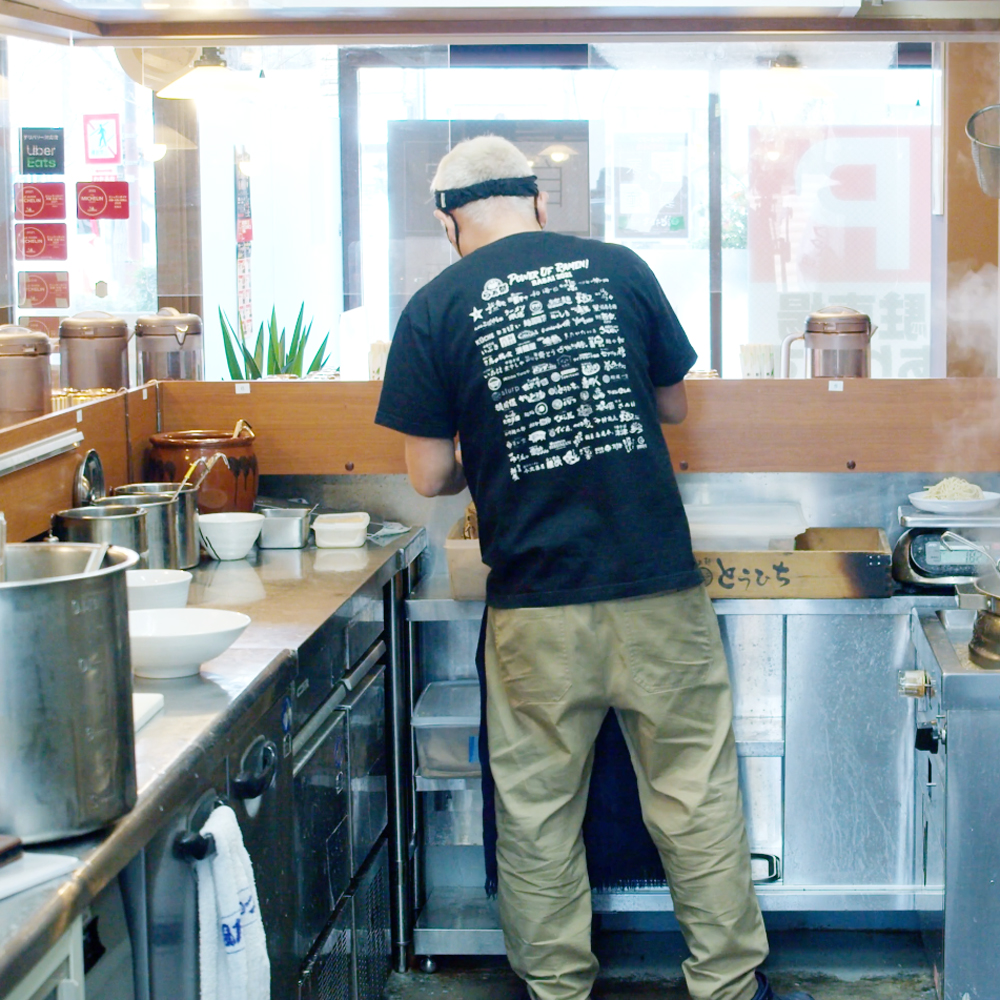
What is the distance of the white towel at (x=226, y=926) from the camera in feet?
4.84

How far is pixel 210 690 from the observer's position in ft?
5.66

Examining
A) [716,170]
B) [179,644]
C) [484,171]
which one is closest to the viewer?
[179,644]

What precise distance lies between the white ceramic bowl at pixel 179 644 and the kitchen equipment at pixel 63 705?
437 millimetres

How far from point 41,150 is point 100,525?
2.40m

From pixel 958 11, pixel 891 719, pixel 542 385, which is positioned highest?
pixel 958 11

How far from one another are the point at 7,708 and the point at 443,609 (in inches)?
70.5

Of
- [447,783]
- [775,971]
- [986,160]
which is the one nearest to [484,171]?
[986,160]

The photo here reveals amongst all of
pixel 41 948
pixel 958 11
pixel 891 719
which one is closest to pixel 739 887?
pixel 891 719

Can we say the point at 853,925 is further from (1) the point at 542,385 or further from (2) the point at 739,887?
(1) the point at 542,385

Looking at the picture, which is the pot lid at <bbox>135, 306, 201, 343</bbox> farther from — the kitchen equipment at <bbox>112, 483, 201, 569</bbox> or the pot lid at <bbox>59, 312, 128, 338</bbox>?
the kitchen equipment at <bbox>112, 483, 201, 569</bbox>

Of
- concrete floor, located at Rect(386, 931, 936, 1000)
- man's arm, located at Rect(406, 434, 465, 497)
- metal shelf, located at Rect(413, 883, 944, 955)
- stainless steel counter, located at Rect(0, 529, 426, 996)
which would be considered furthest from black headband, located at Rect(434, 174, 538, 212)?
concrete floor, located at Rect(386, 931, 936, 1000)

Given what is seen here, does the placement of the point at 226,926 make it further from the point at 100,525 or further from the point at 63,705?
the point at 100,525

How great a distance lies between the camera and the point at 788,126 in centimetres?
637

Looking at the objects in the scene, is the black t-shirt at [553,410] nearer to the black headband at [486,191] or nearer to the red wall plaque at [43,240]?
the black headband at [486,191]
